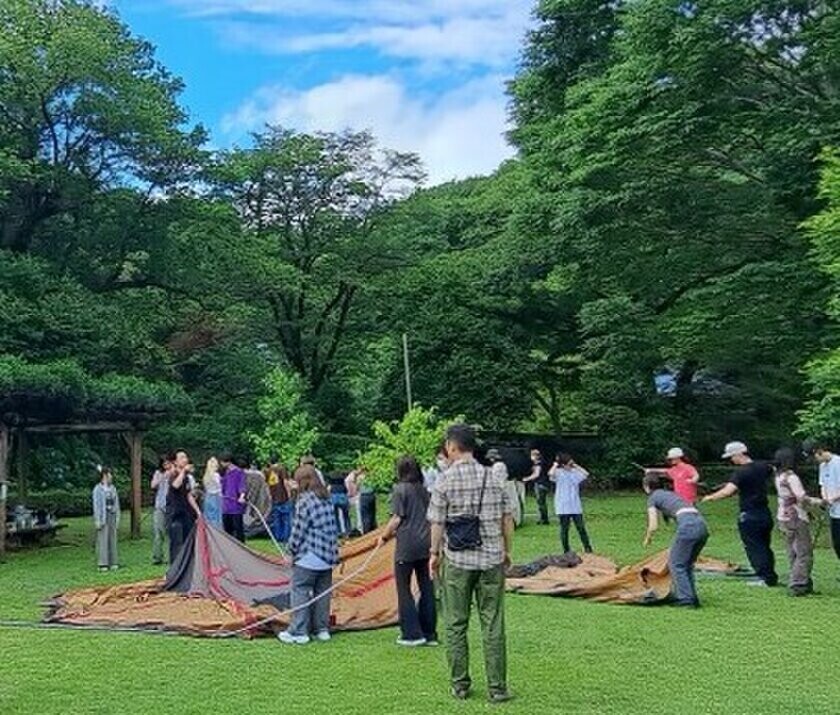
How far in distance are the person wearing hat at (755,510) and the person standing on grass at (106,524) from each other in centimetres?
849

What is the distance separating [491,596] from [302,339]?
27.2 m

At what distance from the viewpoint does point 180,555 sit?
11586mm

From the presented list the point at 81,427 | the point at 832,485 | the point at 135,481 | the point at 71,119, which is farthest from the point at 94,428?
the point at 832,485

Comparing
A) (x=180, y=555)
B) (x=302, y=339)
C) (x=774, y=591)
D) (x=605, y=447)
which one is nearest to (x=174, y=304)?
(x=302, y=339)

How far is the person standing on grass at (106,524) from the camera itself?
15250mm

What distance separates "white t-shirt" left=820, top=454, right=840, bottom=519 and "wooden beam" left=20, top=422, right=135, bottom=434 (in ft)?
44.6

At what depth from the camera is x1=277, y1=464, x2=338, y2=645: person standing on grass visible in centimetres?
873

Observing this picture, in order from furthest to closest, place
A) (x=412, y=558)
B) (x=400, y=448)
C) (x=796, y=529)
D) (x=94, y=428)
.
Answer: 1. (x=400, y=448)
2. (x=94, y=428)
3. (x=796, y=529)
4. (x=412, y=558)

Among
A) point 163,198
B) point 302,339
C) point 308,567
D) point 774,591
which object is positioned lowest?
point 774,591

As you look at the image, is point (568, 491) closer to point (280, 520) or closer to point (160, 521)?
point (280, 520)

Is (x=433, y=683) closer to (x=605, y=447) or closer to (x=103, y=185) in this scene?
(x=103, y=185)

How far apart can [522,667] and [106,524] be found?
9.45 m

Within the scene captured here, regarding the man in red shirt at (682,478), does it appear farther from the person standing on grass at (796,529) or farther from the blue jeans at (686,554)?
the person standing on grass at (796,529)

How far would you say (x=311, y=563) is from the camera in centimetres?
871
